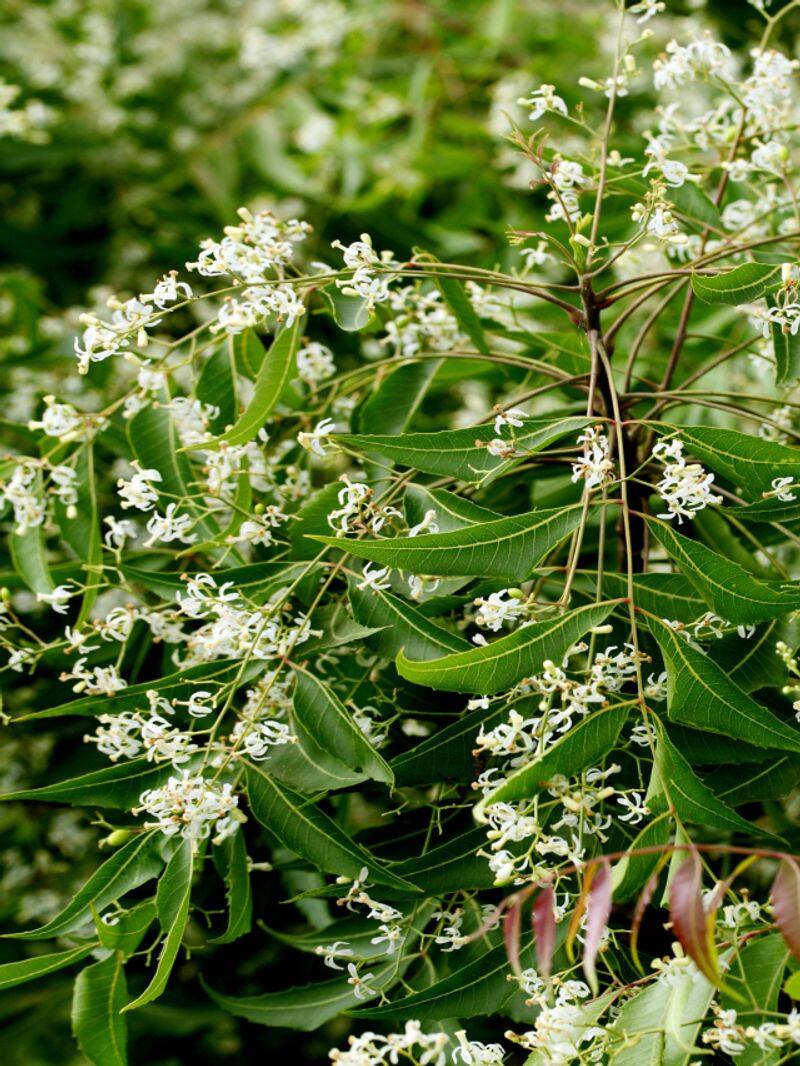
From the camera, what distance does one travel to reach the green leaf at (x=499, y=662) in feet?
3.73

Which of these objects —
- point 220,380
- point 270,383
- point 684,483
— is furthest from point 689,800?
point 220,380

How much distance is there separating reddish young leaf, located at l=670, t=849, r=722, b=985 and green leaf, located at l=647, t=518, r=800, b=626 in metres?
0.31

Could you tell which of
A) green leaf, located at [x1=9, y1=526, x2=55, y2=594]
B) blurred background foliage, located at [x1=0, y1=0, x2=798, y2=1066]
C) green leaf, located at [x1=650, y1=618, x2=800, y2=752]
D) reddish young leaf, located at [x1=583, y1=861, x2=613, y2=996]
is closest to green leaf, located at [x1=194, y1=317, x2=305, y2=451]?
green leaf, located at [x1=9, y1=526, x2=55, y2=594]

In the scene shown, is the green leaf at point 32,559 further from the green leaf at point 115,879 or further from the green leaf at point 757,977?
the green leaf at point 757,977

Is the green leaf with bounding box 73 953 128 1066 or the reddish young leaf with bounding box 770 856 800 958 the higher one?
the reddish young leaf with bounding box 770 856 800 958

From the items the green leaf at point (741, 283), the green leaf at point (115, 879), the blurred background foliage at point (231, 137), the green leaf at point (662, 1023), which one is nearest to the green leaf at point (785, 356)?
the green leaf at point (741, 283)

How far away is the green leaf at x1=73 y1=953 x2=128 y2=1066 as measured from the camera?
4.25ft

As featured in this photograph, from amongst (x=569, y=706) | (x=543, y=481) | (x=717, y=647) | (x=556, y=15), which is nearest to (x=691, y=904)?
(x=569, y=706)

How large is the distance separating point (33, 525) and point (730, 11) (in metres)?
Answer: 2.51

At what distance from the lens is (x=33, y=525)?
1646 millimetres

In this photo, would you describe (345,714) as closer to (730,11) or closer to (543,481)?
(543,481)

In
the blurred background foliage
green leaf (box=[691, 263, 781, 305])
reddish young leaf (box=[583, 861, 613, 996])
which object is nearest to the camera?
reddish young leaf (box=[583, 861, 613, 996])

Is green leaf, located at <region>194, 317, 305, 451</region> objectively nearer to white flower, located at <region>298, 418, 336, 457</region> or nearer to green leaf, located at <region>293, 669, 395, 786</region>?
white flower, located at <region>298, 418, 336, 457</region>

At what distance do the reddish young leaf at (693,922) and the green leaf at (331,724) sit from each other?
1.27 feet
